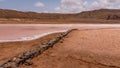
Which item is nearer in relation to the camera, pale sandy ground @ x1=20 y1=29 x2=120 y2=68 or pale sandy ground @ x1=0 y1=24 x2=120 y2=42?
pale sandy ground @ x1=20 y1=29 x2=120 y2=68

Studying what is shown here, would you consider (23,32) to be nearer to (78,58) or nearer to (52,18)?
(78,58)

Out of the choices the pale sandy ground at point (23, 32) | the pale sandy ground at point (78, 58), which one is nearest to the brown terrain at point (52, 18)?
the pale sandy ground at point (23, 32)

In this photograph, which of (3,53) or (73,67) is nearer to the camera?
(73,67)

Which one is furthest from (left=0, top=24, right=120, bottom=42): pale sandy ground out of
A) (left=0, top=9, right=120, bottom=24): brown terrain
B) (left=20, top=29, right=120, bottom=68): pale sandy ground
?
→ (left=0, top=9, right=120, bottom=24): brown terrain

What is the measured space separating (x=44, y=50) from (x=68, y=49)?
1210 mm

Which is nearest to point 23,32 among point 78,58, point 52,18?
point 78,58

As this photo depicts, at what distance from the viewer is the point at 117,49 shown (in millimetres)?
12062

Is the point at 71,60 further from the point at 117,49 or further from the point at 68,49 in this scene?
the point at 117,49

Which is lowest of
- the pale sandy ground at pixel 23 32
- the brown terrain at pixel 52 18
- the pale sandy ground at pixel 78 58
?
the brown terrain at pixel 52 18

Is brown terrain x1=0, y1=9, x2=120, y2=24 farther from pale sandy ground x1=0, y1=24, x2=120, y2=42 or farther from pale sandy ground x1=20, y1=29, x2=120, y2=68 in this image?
pale sandy ground x1=20, y1=29, x2=120, y2=68

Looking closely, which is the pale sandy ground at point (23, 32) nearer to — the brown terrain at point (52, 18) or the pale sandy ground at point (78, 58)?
the pale sandy ground at point (78, 58)

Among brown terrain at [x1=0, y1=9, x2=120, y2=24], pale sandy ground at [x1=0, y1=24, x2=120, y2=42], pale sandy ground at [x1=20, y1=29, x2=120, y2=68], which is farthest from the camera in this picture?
brown terrain at [x1=0, y1=9, x2=120, y2=24]

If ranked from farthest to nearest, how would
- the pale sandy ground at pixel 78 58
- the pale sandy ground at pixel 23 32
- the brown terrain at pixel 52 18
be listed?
the brown terrain at pixel 52 18
the pale sandy ground at pixel 23 32
the pale sandy ground at pixel 78 58

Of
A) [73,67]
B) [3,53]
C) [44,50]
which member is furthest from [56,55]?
[3,53]
